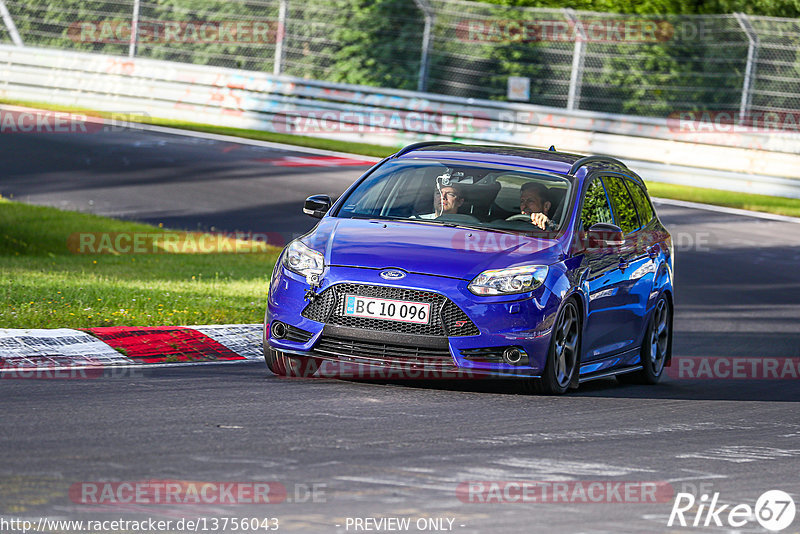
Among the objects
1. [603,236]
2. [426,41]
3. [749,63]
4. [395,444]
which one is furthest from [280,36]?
[395,444]

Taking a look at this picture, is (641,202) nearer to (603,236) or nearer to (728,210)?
(603,236)

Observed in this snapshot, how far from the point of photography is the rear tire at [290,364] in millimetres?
9273

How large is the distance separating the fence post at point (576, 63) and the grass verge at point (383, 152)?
2206mm

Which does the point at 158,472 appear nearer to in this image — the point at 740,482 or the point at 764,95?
the point at 740,482

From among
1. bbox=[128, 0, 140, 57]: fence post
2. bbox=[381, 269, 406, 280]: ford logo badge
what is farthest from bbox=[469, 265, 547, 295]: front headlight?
bbox=[128, 0, 140, 57]: fence post

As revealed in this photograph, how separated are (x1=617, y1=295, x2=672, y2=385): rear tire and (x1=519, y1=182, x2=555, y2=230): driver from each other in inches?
62.7

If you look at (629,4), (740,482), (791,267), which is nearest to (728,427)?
(740,482)

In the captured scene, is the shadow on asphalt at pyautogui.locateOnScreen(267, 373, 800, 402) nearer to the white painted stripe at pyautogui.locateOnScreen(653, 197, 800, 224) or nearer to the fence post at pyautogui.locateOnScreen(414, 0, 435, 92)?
the white painted stripe at pyautogui.locateOnScreen(653, 197, 800, 224)

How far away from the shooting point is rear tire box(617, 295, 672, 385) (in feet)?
36.0

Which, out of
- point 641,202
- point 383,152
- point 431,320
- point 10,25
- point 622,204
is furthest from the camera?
point 10,25

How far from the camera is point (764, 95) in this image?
82.2 feet

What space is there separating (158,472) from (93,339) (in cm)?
409

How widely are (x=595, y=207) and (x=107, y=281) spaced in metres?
5.28

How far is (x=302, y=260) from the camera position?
358 inches
